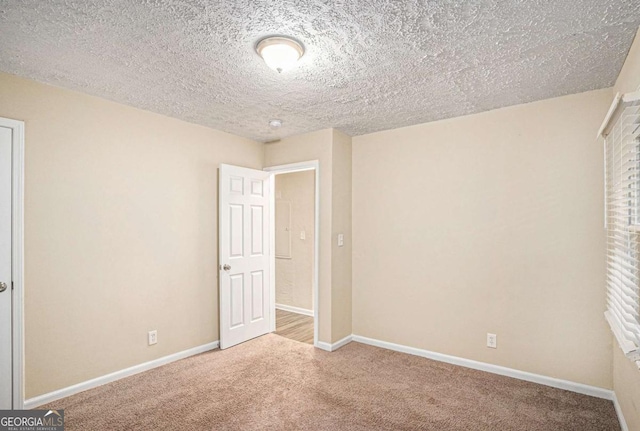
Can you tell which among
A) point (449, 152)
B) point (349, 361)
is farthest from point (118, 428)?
point (449, 152)

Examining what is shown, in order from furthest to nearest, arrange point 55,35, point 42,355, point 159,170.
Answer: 1. point 159,170
2. point 42,355
3. point 55,35

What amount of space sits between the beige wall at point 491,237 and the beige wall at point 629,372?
0.24 metres

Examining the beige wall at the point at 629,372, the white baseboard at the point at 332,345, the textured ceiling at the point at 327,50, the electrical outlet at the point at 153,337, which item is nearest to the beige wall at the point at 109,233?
the electrical outlet at the point at 153,337

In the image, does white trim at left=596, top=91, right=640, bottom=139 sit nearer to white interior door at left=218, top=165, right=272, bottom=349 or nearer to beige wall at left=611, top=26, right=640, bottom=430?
beige wall at left=611, top=26, right=640, bottom=430

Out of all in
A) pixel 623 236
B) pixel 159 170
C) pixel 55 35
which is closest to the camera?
pixel 55 35

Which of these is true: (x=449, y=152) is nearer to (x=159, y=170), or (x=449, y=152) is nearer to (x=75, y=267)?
(x=159, y=170)

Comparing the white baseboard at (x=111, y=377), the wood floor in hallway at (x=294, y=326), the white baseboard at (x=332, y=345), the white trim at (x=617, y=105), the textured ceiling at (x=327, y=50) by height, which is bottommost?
the wood floor in hallway at (x=294, y=326)

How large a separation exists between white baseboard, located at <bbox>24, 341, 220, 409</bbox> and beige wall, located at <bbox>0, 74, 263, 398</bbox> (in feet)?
0.15

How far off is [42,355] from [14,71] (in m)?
2.07

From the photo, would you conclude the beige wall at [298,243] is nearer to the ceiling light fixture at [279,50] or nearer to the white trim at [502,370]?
the white trim at [502,370]

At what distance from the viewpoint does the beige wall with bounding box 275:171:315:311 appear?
523 centimetres

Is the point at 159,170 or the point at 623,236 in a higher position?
the point at 159,170

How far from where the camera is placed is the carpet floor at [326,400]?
233 cm

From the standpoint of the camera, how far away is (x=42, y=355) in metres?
2.53
